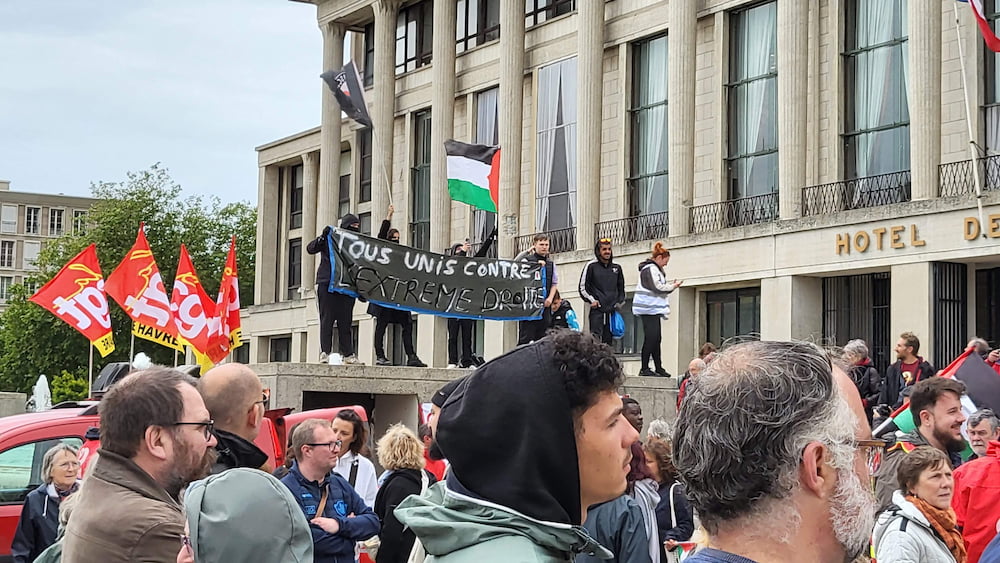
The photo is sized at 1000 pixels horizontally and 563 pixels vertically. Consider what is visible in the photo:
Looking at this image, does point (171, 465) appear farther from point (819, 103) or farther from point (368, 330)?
point (368, 330)

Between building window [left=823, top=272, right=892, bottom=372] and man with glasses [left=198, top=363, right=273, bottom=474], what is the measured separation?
23186 mm

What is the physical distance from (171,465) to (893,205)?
23066 millimetres

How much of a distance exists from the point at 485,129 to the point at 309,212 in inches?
460

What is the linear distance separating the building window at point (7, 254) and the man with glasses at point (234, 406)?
125 m

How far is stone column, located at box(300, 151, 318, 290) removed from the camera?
4969cm

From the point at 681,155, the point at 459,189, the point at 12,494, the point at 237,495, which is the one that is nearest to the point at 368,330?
the point at 681,155

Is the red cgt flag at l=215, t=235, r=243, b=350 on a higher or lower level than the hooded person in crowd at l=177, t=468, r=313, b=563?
higher

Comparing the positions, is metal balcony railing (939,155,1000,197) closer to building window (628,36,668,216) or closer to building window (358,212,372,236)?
building window (628,36,668,216)

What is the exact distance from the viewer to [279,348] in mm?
52375

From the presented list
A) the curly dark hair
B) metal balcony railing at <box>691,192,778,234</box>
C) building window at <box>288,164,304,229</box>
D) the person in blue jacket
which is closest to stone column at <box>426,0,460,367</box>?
metal balcony railing at <box>691,192,778,234</box>

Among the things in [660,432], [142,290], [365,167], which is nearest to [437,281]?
[142,290]

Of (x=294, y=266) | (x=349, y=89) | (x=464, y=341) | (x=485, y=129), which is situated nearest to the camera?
(x=464, y=341)

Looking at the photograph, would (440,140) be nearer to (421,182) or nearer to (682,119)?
(421,182)

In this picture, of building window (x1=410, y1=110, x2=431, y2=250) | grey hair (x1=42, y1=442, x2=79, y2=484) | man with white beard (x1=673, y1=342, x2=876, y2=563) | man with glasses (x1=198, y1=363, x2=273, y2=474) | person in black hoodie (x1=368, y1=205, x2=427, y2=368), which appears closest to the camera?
man with white beard (x1=673, y1=342, x2=876, y2=563)
